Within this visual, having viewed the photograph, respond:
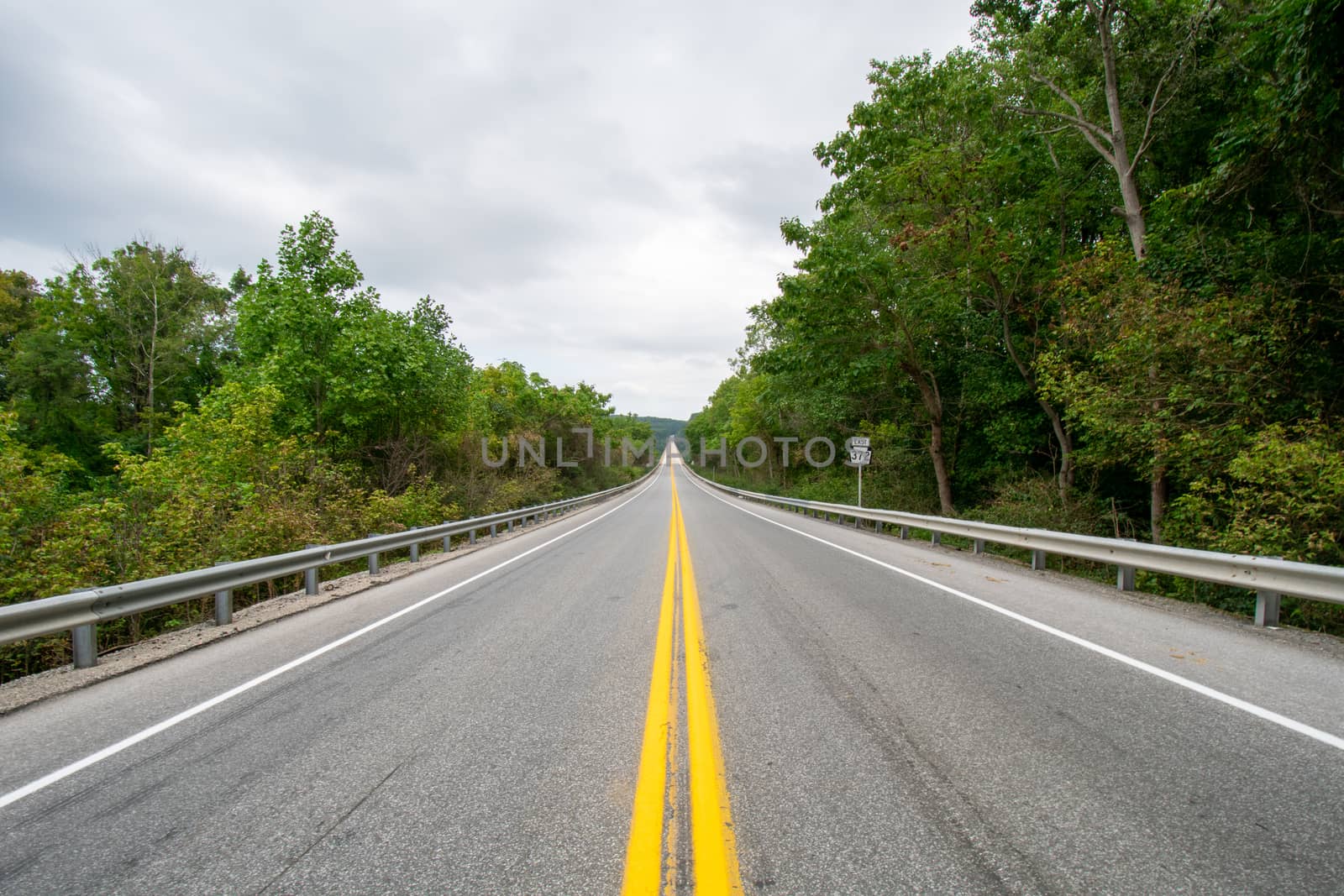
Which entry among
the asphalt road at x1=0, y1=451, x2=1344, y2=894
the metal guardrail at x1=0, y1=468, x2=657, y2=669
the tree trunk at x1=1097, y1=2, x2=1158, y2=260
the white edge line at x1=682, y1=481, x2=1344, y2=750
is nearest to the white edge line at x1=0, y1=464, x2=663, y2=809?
the asphalt road at x1=0, y1=451, x2=1344, y2=894

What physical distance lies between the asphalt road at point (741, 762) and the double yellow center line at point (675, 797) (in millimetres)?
48

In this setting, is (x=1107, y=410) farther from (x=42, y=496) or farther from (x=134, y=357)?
(x=134, y=357)

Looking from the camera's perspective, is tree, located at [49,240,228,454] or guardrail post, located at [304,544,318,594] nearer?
guardrail post, located at [304,544,318,594]

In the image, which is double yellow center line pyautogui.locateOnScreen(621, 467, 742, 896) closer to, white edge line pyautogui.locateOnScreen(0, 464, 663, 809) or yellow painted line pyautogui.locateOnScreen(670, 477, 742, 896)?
yellow painted line pyautogui.locateOnScreen(670, 477, 742, 896)

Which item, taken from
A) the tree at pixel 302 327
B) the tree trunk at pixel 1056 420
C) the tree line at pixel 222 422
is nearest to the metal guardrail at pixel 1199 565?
the tree trunk at pixel 1056 420

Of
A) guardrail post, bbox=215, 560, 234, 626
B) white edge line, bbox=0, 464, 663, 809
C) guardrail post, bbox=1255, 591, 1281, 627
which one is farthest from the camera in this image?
guardrail post, bbox=215, 560, 234, 626

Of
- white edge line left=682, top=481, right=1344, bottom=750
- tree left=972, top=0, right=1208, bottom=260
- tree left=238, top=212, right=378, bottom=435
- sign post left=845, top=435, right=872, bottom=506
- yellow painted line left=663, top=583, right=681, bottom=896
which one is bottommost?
white edge line left=682, top=481, right=1344, bottom=750

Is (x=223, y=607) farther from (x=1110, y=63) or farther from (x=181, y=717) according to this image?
(x=1110, y=63)

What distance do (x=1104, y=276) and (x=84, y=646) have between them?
611 inches

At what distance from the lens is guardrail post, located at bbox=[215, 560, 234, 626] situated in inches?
232

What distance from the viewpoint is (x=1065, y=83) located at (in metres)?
13.5

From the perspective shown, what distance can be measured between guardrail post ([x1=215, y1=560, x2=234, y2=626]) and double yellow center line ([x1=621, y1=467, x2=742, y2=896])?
16.2 feet

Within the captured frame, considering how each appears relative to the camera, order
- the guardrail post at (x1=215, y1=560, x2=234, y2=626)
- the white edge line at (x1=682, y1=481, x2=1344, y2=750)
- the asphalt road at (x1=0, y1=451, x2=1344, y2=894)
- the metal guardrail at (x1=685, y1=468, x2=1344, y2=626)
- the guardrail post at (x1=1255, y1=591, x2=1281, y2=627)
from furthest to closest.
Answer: the guardrail post at (x1=215, y1=560, x2=234, y2=626) → the guardrail post at (x1=1255, y1=591, x2=1281, y2=627) → the metal guardrail at (x1=685, y1=468, x2=1344, y2=626) → the white edge line at (x1=682, y1=481, x2=1344, y2=750) → the asphalt road at (x1=0, y1=451, x2=1344, y2=894)

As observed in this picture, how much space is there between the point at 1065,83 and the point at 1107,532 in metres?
11.0
